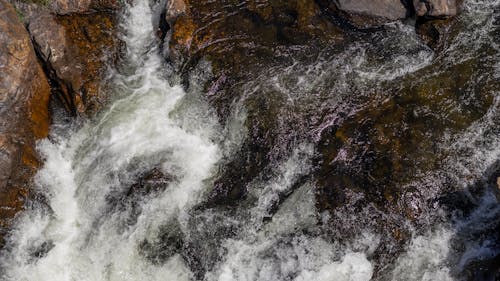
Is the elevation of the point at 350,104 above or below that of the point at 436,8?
below

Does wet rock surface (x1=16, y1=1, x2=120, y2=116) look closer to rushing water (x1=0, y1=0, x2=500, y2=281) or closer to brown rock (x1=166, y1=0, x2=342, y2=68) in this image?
rushing water (x1=0, y1=0, x2=500, y2=281)

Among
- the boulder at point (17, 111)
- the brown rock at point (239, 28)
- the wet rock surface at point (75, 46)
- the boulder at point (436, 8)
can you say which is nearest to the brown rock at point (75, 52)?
the wet rock surface at point (75, 46)

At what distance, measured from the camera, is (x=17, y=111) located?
786 cm

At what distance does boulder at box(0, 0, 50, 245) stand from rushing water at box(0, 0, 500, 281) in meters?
0.24

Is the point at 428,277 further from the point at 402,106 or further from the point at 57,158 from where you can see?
the point at 57,158

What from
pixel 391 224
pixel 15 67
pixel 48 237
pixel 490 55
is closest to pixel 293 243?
pixel 391 224

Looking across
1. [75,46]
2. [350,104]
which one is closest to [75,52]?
[75,46]

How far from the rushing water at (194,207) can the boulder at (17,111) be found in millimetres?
243

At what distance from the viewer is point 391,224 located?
6691 millimetres

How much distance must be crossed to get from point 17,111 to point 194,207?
340 centimetres

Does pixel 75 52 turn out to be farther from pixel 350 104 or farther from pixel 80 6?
pixel 350 104

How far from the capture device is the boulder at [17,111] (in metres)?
7.58

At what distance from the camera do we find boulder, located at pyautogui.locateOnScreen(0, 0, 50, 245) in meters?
7.58

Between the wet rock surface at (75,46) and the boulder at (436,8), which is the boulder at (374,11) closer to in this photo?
the boulder at (436,8)
